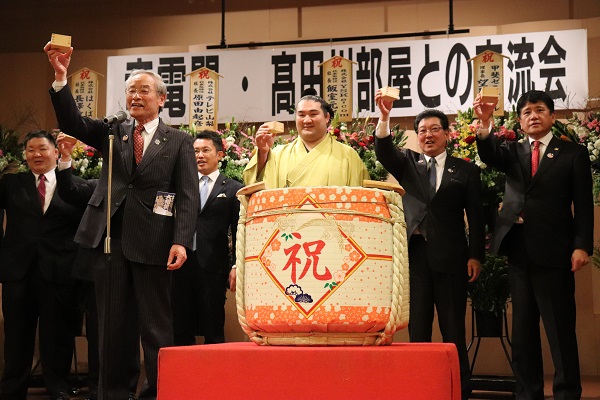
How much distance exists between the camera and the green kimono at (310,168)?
291 centimetres

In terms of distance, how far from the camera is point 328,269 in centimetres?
208

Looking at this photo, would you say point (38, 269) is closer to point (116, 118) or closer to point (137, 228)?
point (137, 228)

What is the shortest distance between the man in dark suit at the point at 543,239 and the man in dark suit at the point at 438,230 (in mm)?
177

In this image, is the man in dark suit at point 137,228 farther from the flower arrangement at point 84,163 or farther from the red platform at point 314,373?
the flower arrangement at point 84,163

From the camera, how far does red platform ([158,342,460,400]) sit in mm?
1953

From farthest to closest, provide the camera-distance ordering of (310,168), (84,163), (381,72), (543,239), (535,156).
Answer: (381,72) < (84,163) < (535,156) < (543,239) < (310,168)

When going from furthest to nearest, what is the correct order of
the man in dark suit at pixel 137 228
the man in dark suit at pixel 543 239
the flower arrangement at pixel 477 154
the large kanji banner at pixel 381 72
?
1. the large kanji banner at pixel 381 72
2. the flower arrangement at pixel 477 154
3. the man in dark suit at pixel 543 239
4. the man in dark suit at pixel 137 228

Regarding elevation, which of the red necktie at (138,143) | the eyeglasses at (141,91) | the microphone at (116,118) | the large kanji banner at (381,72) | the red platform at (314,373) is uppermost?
the large kanji banner at (381,72)

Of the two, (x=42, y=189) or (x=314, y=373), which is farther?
(x=42, y=189)

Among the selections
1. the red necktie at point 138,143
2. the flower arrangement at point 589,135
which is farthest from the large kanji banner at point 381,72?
the red necktie at point 138,143

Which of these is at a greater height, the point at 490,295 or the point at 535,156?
the point at 535,156

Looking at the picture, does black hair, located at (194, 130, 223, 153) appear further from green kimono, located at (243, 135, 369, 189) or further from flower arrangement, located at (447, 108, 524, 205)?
green kimono, located at (243, 135, 369, 189)

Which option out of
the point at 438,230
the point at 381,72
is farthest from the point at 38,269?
the point at 381,72

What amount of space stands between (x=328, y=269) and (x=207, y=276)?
7.89 feet
